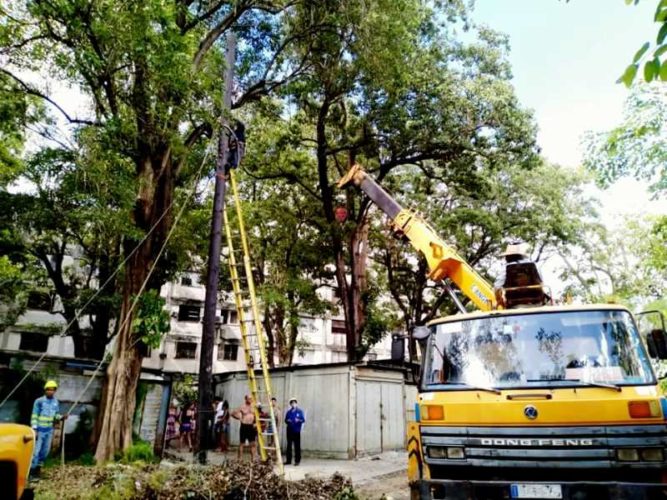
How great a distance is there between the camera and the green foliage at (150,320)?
32.7 ft

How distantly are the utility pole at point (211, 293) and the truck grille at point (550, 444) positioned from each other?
435 cm

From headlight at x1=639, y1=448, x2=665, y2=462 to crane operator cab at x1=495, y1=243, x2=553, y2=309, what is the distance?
8.87ft

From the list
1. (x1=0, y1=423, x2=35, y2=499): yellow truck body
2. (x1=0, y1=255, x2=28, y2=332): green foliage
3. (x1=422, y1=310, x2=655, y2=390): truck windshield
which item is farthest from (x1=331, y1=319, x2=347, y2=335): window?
(x1=0, y1=423, x2=35, y2=499): yellow truck body

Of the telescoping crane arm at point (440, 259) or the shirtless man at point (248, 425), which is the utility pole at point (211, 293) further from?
the shirtless man at point (248, 425)

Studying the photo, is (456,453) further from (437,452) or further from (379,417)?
(379,417)

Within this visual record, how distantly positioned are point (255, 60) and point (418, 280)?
13.4m

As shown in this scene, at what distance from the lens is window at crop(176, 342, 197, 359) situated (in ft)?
119

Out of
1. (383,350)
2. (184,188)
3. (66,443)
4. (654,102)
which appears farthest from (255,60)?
(383,350)

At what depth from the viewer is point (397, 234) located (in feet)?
35.3

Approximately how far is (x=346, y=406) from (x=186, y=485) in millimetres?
8535

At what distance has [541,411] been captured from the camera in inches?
186

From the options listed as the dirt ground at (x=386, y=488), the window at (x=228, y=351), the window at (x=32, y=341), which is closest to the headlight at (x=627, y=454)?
the dirt ground at (x=386, y=488)

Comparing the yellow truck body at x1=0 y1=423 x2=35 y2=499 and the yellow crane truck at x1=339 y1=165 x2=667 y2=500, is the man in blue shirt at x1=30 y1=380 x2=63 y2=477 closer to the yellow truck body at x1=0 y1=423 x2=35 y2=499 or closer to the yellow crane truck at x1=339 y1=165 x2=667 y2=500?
the yellow truck body at x1=0 y1=423 x2=35 y2=499

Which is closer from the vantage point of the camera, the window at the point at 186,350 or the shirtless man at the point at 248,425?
the shirtless man at the point at 248,425
